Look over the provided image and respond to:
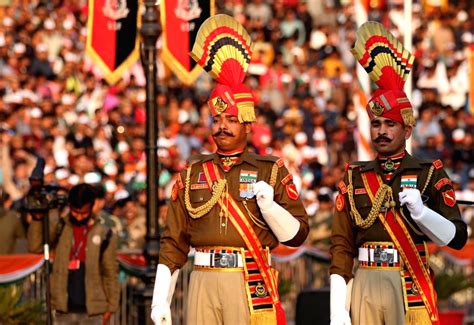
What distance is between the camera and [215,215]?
35.9 ft

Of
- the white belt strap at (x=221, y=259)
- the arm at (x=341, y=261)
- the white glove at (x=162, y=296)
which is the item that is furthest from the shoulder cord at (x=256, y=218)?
the white glove at (x=162, y=296)

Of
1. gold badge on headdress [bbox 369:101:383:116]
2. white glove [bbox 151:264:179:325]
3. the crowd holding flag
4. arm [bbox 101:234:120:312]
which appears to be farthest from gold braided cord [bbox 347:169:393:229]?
the crowd holding flag

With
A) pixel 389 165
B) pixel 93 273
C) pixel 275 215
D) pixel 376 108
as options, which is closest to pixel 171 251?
pixel 275 215

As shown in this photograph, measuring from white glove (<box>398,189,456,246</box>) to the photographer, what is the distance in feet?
16.9

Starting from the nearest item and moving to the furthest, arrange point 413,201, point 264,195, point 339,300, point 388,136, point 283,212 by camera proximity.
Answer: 1. point 413,201
2. point 264,195
3. point 283,212
4. point 339,300
5. point 388,136

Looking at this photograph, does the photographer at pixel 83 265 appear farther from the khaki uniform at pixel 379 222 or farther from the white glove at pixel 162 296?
the khaki uniform at pixel 379 222

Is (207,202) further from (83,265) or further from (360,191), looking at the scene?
(83,265)

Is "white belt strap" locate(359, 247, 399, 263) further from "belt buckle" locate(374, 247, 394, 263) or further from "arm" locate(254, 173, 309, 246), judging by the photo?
"arm" locate(254, 173, 309, 246)

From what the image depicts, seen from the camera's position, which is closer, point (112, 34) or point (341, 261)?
point (341, 261)

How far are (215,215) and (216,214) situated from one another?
0.04 ft

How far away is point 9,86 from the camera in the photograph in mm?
25734

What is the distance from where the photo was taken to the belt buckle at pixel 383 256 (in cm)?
1090

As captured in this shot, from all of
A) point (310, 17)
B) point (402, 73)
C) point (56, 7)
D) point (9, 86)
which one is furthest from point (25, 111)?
point (402, 73)

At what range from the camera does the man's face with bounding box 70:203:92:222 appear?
15.1 meters
